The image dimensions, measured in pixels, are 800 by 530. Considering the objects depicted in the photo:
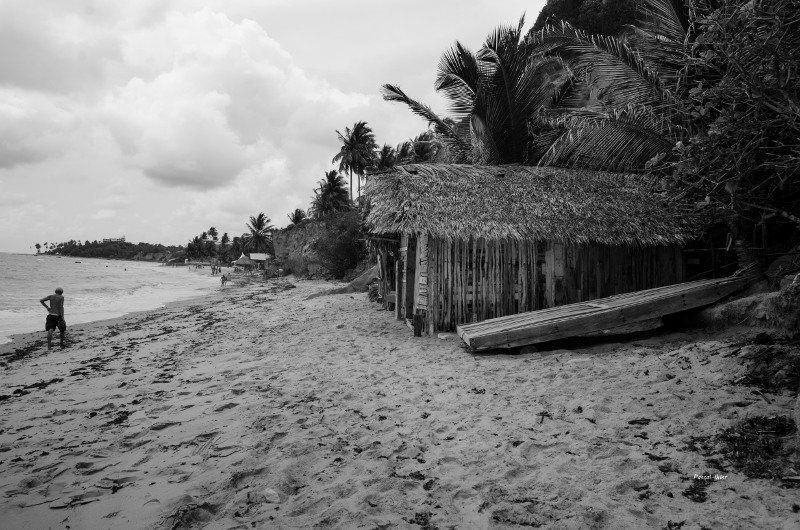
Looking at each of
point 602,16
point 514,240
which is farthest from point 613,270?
point 602,16

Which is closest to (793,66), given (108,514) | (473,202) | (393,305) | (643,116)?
(473,202)

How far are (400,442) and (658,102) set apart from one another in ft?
28.7

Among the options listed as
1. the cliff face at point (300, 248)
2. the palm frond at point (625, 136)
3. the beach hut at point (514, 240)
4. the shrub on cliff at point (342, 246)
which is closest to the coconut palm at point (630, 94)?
the palm frond at point (625, 136)

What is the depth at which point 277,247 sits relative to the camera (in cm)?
4675

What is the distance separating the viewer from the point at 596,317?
6.08 metres

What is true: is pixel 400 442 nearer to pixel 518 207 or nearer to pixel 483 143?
pixel 518 207

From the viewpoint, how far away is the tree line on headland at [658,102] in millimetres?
3430

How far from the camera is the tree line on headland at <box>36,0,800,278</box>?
3.43m

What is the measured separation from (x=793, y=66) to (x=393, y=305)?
958cm

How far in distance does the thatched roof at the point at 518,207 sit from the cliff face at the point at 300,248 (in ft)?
94.7

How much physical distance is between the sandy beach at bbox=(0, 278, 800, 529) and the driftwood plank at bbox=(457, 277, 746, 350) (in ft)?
0.98

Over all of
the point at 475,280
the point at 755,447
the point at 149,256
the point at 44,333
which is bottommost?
the point at 44,333

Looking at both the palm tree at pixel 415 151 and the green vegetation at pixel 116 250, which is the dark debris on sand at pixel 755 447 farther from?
the green vegetation at pixel 116 250

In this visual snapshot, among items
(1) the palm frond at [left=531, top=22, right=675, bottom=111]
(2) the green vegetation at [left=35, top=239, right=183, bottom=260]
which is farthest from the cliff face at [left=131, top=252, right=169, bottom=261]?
(1) the palm frond at [left=531, top=22, right=675, bottom=111]
